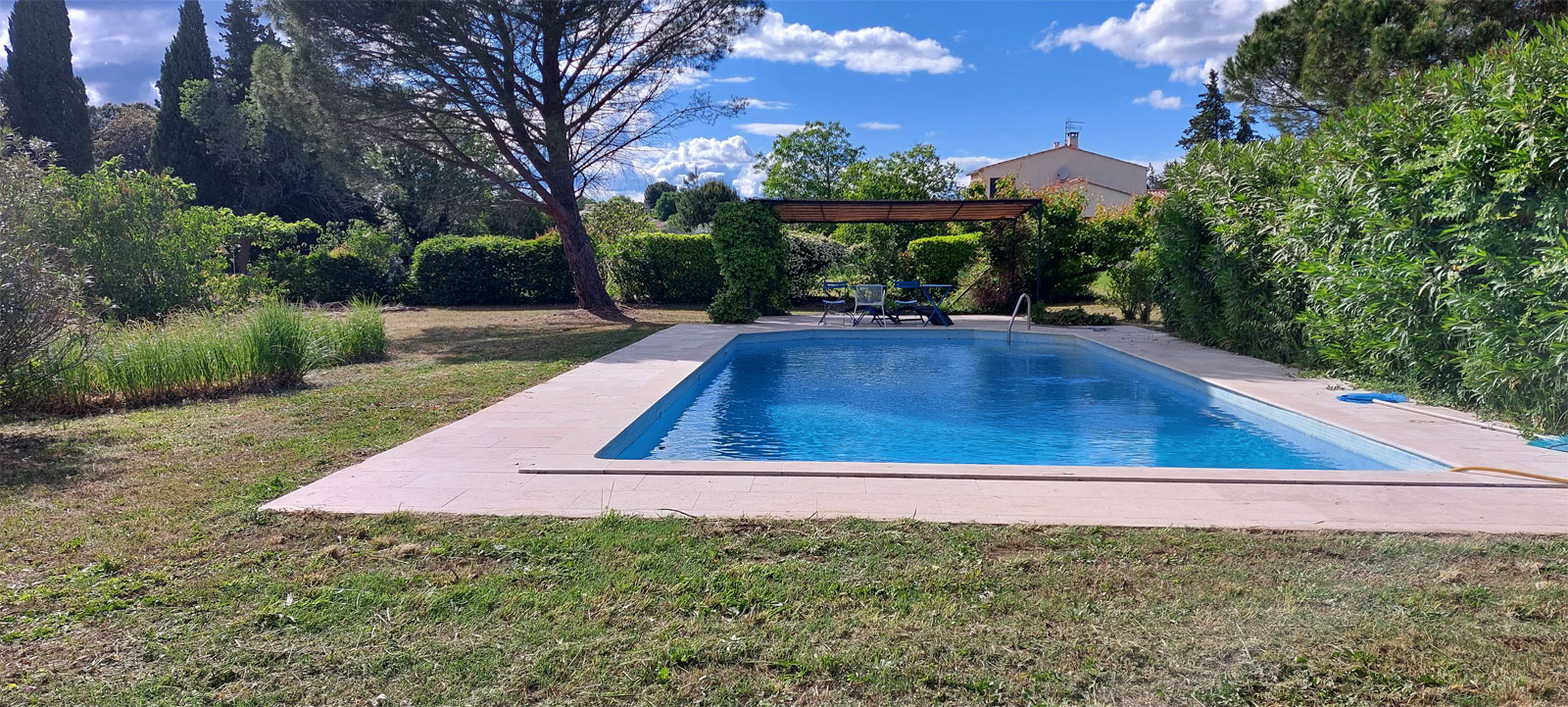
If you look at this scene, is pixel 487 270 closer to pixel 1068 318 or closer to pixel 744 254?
pixel 744 254

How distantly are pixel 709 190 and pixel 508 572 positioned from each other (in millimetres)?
39131

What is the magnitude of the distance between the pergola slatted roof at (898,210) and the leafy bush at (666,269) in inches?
115

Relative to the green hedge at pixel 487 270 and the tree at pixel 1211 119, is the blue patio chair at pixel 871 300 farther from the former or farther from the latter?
the tree at pixel 1211 119

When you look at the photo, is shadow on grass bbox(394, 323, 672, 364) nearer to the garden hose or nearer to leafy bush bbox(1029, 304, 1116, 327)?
leafy bush bbox(1029, 304, 1116, 327)

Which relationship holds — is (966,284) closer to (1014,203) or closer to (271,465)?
(1014,203)

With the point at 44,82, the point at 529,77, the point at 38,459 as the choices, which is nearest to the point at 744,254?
the point at 529,77

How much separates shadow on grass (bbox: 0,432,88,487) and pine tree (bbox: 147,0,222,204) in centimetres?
2947

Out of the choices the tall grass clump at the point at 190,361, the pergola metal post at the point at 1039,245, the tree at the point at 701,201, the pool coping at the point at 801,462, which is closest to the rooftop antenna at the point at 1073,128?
the tree at the point at 701,201

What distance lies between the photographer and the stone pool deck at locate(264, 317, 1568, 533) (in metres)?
3.90

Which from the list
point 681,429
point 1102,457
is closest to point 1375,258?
point 1102,457

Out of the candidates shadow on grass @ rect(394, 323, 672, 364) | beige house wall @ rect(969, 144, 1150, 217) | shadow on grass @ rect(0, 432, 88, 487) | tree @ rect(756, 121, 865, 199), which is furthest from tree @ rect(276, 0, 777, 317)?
beige house wall @ rect(969, 144, 1150, 217)

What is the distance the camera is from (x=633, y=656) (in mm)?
2537

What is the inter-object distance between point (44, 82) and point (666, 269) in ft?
82.5

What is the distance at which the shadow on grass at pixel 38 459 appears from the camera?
15.3ft
